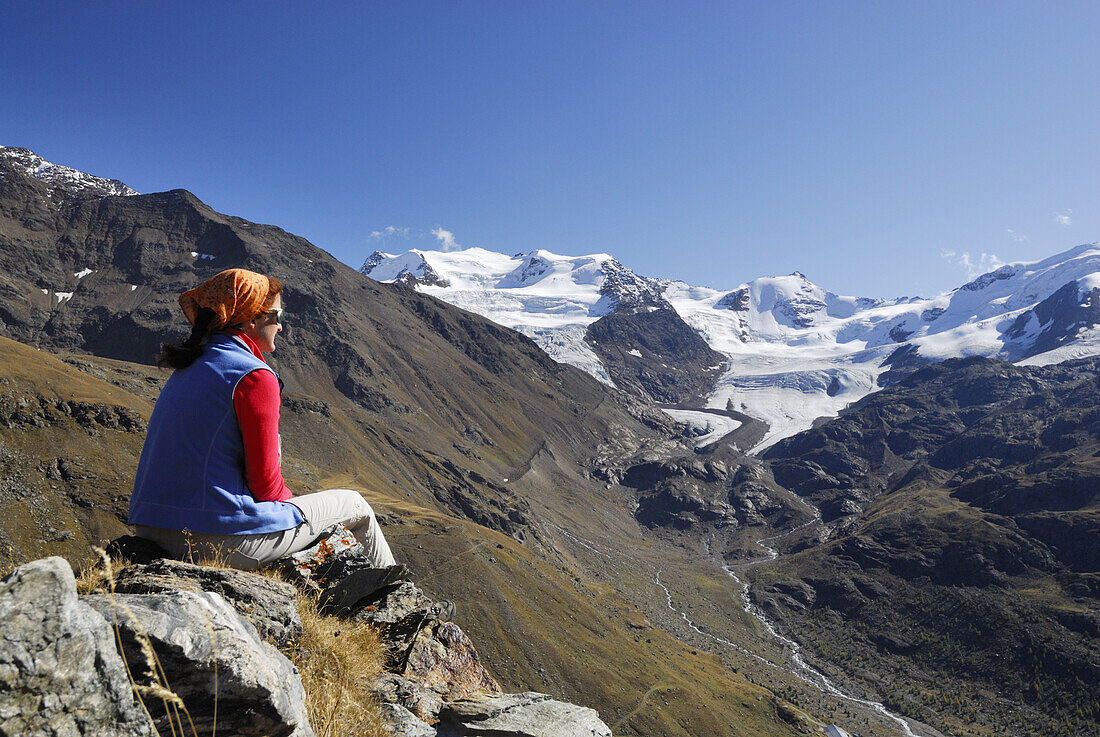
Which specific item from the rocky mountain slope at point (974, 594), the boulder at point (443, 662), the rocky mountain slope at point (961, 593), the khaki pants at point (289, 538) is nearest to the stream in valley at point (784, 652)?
the rocky mountain slope at point (961, 593)

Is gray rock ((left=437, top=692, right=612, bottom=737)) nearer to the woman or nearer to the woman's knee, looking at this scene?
the woman's knee

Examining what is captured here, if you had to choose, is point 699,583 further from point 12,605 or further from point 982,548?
point 12,605

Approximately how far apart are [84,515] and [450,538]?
46.4m

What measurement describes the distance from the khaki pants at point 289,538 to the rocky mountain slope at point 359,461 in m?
58.0

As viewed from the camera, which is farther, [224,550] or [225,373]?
[224,550]

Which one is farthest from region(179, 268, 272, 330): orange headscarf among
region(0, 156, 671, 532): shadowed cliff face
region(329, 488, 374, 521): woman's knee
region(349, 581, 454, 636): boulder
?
region(0, 156, 671, 532): shadowed cliff face

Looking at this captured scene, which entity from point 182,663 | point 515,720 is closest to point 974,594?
point 515,720

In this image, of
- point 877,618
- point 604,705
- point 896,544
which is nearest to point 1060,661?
point 877,618

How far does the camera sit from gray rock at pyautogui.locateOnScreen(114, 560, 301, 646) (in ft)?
16.1

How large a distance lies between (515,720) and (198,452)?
4.39 meters

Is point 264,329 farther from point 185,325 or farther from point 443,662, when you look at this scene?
point 185,325

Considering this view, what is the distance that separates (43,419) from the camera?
216 feet

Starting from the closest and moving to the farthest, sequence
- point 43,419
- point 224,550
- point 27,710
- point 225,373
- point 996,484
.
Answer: point 27,710 < point 225,373 < point 224,550 < point 43,419 < point 996,484

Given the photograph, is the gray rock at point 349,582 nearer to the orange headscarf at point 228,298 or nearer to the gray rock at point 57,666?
the orange headscarf at point 228,298
